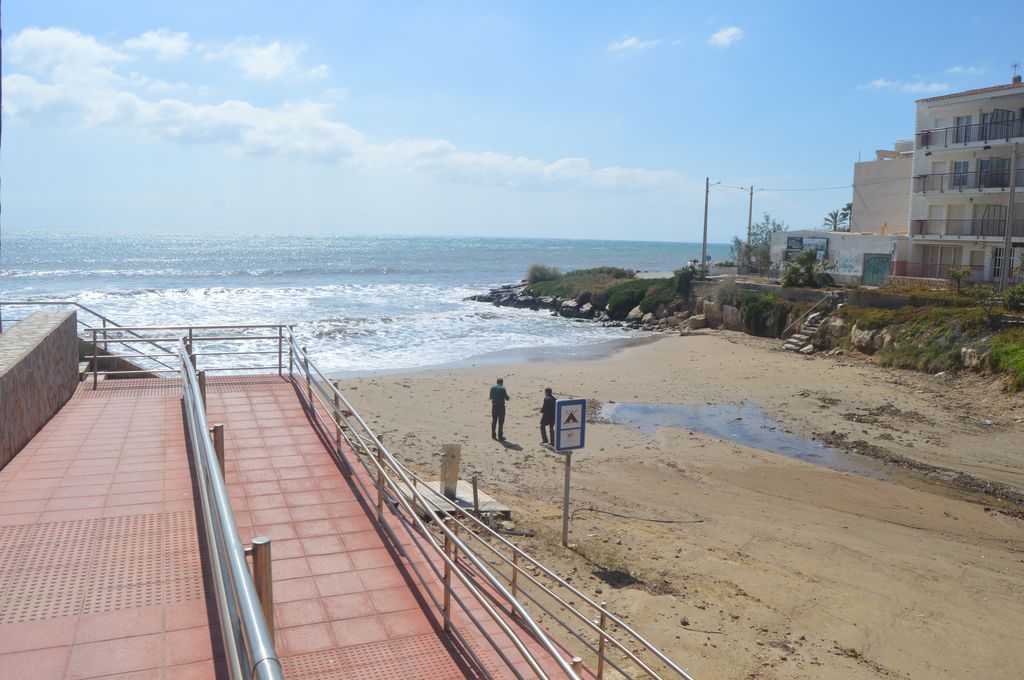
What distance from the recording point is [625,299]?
151ft

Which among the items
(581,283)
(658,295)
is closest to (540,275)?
(581,283)

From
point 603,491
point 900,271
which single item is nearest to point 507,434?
point 603,491

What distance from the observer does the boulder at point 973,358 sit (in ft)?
74.6

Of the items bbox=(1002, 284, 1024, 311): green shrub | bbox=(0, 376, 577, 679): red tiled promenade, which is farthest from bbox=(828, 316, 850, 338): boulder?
bbox=(0, 376, 577, 679): red tiled promenade

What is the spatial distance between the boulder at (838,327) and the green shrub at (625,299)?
1653 cm

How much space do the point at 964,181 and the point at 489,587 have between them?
111 ft

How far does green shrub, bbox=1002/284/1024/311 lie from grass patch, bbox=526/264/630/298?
86.0 feet

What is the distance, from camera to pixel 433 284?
74125mm

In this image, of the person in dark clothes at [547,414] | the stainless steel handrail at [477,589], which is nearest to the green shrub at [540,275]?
the person in dark clothes at [547,414]

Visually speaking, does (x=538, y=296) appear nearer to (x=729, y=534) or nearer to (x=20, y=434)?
(x=729, y=534)

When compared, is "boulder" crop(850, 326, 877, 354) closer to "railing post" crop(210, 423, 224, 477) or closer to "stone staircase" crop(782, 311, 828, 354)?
"stone staircase" crop(782, 311, 828, 354)

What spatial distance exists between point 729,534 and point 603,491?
2646 mm

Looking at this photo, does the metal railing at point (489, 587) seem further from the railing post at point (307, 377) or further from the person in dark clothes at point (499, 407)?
the person in dark clothes at point (499, 407)

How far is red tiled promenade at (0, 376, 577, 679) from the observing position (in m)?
4.79
